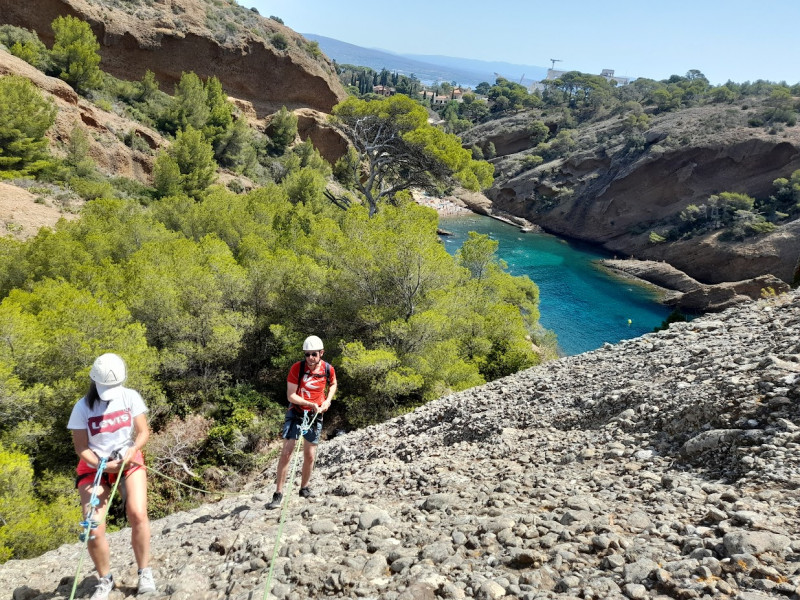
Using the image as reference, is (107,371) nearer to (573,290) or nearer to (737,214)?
(573,290)

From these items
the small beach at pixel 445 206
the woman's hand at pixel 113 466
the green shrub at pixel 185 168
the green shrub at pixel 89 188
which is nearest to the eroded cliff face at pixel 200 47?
the green shrub at pixel 185 168

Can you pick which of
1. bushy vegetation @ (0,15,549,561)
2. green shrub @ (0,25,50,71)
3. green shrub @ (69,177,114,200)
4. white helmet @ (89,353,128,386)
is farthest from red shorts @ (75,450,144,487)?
green shrub @ (0,25,50,71)

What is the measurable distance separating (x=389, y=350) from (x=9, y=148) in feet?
70.5

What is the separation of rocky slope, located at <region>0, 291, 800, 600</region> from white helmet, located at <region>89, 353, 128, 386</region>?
1.77 metres

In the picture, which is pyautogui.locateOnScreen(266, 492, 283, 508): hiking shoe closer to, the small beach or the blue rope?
the blue rope

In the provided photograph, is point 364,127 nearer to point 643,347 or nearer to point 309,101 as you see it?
point 643,347

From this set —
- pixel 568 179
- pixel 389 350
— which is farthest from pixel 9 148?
pixel 568 179

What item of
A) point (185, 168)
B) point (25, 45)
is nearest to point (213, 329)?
point (185, 168)

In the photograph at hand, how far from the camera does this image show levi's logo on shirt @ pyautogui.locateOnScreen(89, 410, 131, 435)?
3777 mm

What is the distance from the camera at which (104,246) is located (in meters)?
15.0

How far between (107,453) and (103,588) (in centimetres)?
106

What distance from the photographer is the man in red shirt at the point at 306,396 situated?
5.30 metres

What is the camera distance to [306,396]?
212 inches

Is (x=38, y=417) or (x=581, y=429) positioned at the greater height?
(x=581, y=429)
